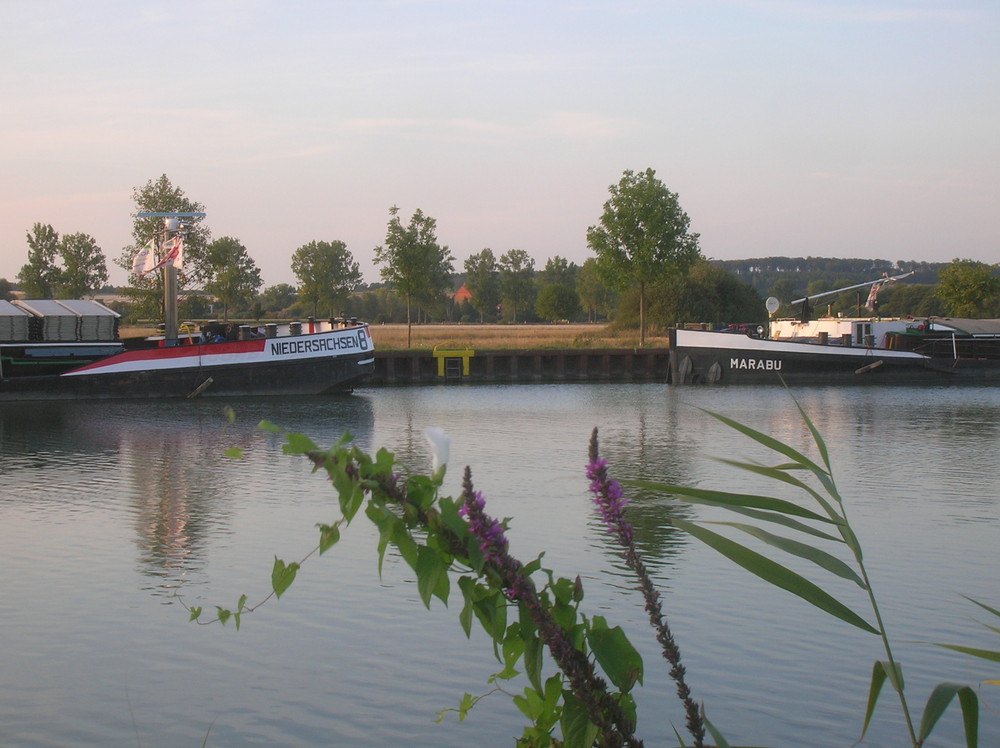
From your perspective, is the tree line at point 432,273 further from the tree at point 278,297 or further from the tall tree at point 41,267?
the tree at point 278,297

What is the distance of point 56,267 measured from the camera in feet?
202

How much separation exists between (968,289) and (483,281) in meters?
94.6

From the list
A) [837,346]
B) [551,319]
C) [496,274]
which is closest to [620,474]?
[837,346]

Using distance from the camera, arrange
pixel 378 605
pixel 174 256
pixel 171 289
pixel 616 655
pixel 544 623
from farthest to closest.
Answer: pixel 171 289
pixel 174 256
pixel 378 605
pixel 616 655
pixel 544 623

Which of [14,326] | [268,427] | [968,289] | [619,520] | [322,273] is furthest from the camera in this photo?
[322,273]

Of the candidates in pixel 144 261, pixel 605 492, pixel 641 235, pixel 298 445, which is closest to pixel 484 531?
pixel 605 492

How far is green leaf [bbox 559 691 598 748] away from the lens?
3000 mm

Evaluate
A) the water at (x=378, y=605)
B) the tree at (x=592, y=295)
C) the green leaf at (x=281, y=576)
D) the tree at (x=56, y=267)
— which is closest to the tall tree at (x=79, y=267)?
the tree at (x=56, y=267)

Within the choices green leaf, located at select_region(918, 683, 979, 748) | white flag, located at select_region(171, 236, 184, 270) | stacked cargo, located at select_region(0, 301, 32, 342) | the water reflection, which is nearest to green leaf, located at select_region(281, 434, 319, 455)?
green leaf, located at select_region(918, 683, 979, 748)

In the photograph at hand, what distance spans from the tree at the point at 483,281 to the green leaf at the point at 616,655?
141768mm

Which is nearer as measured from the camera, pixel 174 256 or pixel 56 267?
pixel 174 256

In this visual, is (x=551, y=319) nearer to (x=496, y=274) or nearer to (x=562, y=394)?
(x=496, y=274)

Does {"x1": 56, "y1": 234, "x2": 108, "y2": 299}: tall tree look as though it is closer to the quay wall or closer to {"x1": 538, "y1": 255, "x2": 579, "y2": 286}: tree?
the quay wall

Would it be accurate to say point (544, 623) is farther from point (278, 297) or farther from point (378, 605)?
point (278, 297)
